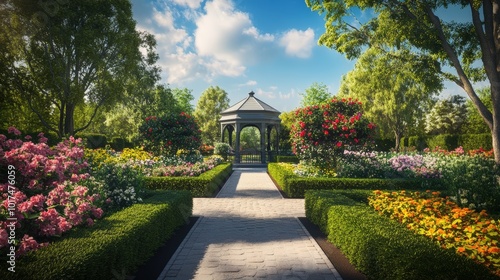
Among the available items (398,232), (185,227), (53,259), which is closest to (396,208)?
(398,232)

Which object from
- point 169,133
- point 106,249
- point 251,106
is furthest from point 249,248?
point 251,106

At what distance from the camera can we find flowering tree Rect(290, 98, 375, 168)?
13.1 metres

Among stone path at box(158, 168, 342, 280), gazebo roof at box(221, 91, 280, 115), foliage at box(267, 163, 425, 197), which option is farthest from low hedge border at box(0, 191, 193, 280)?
gazebo roof at box(221, 91, 280, 115)

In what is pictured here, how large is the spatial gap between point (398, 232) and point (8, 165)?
5583mm

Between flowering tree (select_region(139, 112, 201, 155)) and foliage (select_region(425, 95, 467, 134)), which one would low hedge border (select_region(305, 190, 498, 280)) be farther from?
foliage (select_region(425, 95, 467, 134))

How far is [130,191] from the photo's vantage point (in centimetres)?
741

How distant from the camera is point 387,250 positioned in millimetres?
3936

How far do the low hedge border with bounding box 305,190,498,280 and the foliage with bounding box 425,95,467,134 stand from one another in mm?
40482

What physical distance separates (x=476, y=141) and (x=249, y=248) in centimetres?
2885

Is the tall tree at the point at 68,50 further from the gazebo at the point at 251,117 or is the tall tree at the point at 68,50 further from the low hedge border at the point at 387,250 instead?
the low hedge border at the point at 387,250

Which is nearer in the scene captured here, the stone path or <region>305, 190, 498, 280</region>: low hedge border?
<region>305, 190, 498, 280</region>: low hedge border

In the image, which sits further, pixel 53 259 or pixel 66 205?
pixel 66 205

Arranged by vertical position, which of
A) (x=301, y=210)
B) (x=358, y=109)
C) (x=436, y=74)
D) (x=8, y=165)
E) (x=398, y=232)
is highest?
(x=436, y=74)

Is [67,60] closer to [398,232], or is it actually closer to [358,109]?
[358,109]
